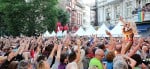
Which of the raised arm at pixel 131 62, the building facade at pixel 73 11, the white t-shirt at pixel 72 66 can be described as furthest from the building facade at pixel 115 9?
the white t-shirt at pixel 72 66

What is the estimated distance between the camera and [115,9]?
60.6 metres

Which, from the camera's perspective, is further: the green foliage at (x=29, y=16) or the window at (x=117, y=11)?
the window at (x=117, y=11)

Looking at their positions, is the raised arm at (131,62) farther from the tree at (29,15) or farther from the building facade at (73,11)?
the building facade at (73,11)

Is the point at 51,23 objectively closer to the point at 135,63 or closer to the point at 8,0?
the point at 8,0

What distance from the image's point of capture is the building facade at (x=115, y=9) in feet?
164

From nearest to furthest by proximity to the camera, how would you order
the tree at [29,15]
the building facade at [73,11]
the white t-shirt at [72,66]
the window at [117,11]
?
the white t-shirt at [72,66], the tree at [29,15], the window at [117,11], the building facade at [73,11]

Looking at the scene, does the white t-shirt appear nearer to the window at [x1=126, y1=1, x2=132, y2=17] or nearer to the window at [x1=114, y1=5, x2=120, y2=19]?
the window at [x1=126, y1=1, x2=132, y2=17]

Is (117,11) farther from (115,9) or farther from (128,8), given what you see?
(128,8)

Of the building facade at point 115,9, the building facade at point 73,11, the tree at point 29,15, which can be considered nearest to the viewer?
the building facade at point 115,9

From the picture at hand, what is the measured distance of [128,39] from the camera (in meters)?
9.83

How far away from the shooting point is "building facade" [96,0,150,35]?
164 feet

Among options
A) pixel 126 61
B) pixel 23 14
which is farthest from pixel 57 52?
pixel 23 14

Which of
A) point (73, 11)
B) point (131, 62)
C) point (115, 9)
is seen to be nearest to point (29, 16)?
point (115, 9)

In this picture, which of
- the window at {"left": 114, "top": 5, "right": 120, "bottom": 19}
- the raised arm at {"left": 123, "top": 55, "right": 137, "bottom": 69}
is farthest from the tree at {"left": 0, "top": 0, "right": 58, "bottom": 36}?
the raised arm at {"left": 123, "top": 55, "right": 137, "bottom": 69}
